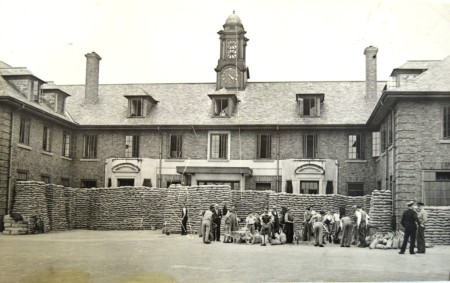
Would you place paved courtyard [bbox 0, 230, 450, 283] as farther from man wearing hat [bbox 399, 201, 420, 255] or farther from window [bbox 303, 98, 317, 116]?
window [bbox 303, 98, 317, 116]

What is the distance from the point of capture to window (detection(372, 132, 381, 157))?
27053mm

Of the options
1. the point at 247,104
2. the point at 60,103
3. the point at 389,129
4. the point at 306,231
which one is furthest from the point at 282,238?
the point at 247,104

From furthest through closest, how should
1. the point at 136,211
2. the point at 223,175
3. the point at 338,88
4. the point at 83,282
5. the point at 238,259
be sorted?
the point at 338,88
the point at 223,175
the point at 136,211
the point at 238,259
the point at 83,282

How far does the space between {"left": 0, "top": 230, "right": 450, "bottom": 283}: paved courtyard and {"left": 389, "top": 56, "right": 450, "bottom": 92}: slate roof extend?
5554mm

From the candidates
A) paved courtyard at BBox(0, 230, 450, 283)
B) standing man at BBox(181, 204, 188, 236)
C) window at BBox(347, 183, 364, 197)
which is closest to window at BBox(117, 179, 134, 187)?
standing man at BBox(181, 204, 188, 236)

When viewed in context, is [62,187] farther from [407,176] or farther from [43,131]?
[407,176]

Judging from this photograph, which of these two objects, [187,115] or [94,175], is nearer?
[94,175]

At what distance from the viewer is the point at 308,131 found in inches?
1148

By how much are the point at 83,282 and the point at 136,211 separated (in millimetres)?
13326

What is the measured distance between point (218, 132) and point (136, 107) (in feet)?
15.1

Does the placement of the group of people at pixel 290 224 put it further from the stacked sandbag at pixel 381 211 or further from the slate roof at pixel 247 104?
the slate roof at pixel 247 104

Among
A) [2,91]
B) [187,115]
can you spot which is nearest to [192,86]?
[187,115]

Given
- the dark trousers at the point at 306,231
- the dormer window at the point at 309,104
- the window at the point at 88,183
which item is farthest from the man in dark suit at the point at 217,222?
the dormer window at the point at 309,104

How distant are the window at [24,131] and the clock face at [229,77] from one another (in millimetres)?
13894
